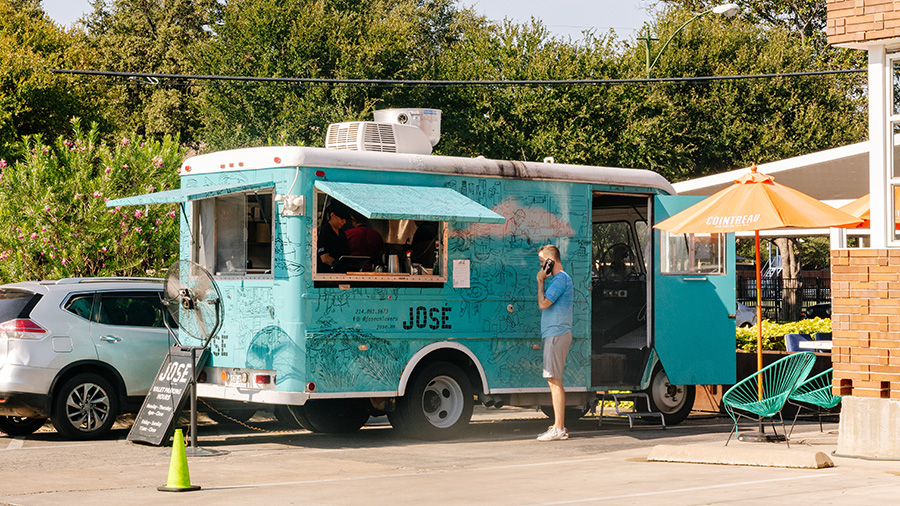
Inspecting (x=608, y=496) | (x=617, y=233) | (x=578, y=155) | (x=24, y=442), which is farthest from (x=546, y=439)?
(x=578, y=155)

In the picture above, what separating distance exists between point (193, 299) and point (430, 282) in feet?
7.77

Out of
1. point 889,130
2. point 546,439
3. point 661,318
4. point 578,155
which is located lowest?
point 546,439

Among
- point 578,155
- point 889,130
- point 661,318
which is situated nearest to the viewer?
point 889,130

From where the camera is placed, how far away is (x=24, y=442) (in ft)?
38.9

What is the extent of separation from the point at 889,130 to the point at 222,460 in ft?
21.7

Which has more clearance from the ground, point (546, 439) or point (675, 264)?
point (675, 264)

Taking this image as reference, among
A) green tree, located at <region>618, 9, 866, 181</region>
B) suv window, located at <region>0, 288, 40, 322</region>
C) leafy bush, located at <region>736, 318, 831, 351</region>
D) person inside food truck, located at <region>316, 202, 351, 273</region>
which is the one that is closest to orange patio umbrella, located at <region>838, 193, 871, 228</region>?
leafy bush, located at <region>736, 318, 831, 351</region>

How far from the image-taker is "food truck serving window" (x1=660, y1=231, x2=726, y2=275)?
13711mm

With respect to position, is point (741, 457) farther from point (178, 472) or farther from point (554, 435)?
point (178, 472)

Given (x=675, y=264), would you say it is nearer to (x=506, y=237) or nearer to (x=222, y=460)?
(x=506, y=237)

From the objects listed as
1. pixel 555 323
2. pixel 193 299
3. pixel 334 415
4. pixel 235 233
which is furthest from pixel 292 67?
pixel 193 299

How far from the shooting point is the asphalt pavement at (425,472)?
26.7 feet

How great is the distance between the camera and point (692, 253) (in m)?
13.9

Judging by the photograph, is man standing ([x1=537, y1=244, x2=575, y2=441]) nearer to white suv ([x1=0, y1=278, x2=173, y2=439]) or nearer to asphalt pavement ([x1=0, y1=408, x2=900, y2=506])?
asphalt pavement ([x1=0, y1=408, x2=900, y2=506])
